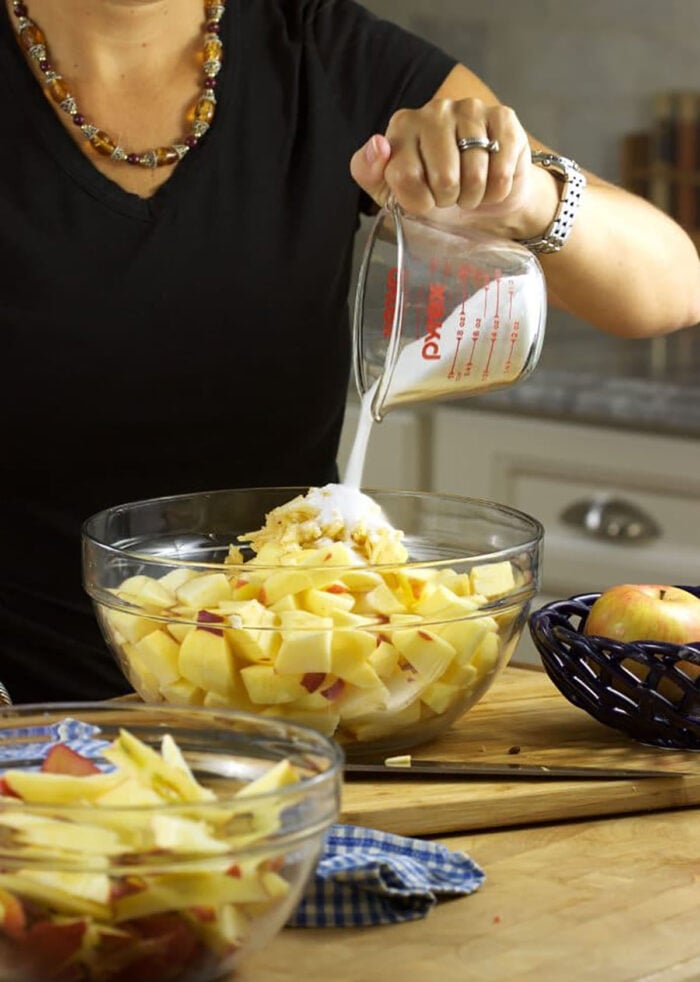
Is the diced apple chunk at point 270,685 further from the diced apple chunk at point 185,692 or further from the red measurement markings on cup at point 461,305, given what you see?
the red measurement markings on cup at point 461,305

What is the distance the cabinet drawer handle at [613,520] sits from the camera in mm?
2482

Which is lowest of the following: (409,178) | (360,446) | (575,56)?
(360,446)

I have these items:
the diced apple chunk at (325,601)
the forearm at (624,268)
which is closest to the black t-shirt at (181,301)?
the forearm at (624,268)

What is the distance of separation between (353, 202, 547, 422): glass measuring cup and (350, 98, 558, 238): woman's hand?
0.08ft

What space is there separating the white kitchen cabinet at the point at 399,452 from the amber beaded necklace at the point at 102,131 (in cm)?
107

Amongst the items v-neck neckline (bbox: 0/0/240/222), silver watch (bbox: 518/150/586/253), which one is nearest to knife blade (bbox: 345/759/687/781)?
silver watch (bbox: 518/150/586/253)

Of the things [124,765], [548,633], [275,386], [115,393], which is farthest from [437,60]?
[124,765]

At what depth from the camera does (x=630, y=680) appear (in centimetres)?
117

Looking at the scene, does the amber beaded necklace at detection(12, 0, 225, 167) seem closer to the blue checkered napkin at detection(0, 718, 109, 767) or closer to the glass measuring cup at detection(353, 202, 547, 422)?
the glass measuring cup at detection(353, 202, 547, 422)

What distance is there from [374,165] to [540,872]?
60 centimetres

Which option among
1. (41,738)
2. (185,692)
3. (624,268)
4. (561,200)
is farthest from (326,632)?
(624,268)

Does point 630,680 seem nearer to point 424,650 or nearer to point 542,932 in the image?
point 424,650

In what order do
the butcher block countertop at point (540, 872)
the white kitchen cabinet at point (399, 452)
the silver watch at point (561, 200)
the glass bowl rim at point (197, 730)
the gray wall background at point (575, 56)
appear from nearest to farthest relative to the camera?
the glass bowl rim at point (197, 730), the butcher block countertop at point (540, 872), the silver watch at point (561, 200), the white kitchen cabinet at point (399, 452), the gray wall background at point (575, 56)

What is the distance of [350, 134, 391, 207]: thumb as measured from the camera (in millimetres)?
1333
